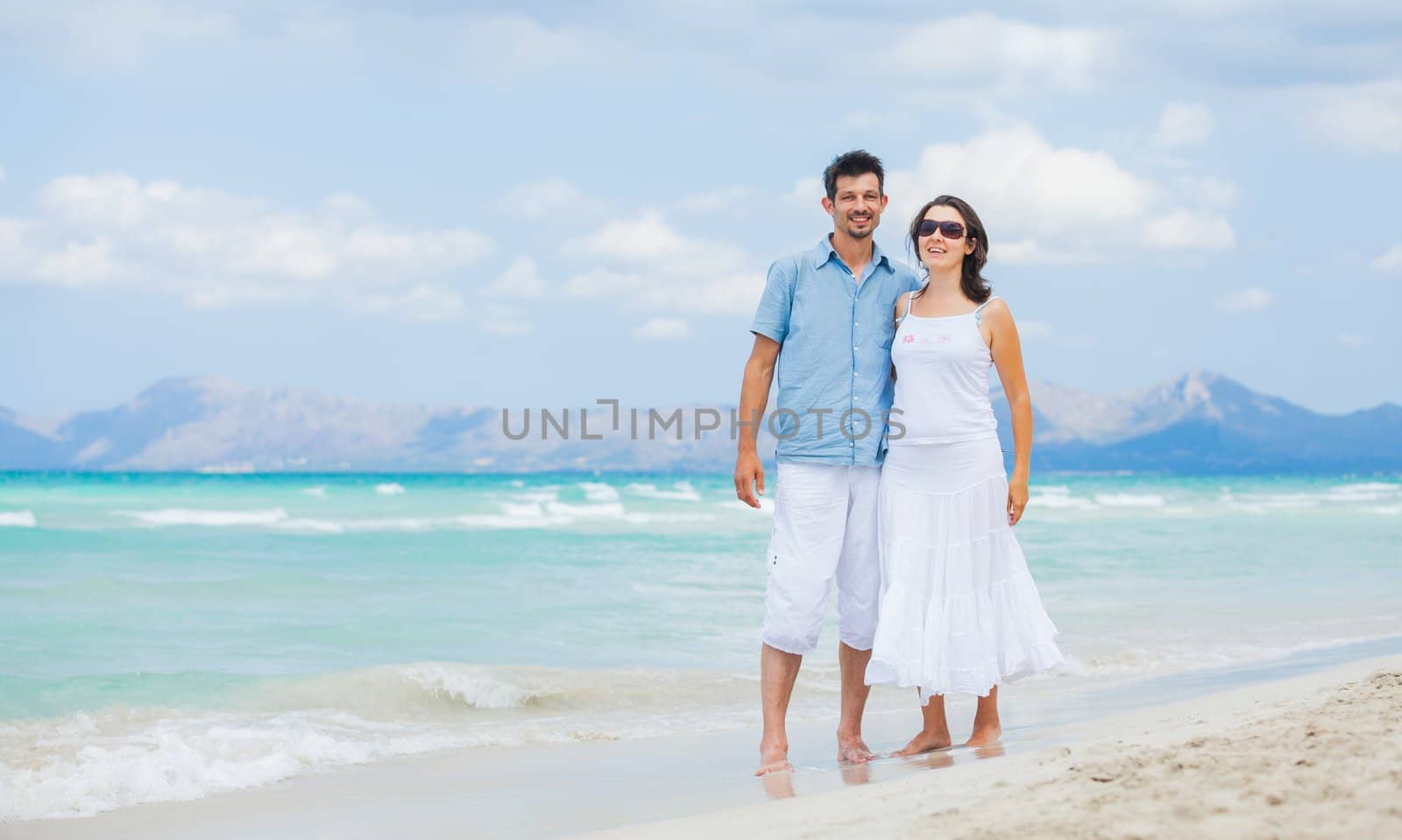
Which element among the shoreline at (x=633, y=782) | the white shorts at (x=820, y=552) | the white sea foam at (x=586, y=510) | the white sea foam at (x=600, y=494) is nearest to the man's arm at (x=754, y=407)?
the white shorts at (x=820, y=552)

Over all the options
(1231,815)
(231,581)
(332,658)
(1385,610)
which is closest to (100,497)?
(231,581)

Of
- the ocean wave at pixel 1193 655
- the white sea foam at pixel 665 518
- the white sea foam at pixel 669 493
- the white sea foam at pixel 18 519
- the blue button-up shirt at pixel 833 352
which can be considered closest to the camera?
the blue button-up shirt at pixel 833 352

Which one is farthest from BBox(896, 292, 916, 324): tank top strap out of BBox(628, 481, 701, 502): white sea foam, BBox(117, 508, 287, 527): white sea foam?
BBox(628, 481, 701, 502): white sea foam

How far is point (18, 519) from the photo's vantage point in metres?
24.3

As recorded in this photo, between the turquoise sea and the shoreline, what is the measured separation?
304mm

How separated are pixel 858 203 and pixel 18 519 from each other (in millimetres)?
24623

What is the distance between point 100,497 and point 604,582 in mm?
31390

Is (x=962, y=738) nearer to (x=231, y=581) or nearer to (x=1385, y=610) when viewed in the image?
(x=1385, y=610)

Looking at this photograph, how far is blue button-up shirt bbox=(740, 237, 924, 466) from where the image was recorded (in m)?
4.30

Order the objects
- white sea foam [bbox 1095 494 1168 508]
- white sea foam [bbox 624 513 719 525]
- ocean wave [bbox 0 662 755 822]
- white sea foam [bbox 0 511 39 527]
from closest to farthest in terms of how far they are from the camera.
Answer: ocean wave [bbox 0 662 755 822] < white sea foam [bbox 0 511 39 527] < white sea foam [bbox 624 513 719 525] < white sea foam [bbox 1095 494 1168 508]

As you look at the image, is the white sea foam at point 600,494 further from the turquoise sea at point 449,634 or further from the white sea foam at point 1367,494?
→ the white sea foam at point 1367,494

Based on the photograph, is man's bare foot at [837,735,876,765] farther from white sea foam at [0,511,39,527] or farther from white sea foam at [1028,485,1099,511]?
white sea foam at [1028,485,1099,511]

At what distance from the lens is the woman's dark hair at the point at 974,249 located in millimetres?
4266

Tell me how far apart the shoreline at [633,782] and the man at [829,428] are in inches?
17.9
